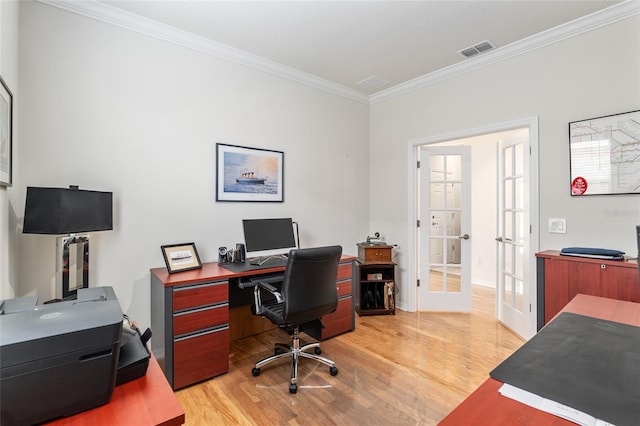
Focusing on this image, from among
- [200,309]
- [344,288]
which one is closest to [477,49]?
[344,288]

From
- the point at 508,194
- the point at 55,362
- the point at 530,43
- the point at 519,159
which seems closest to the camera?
the point at 55,362

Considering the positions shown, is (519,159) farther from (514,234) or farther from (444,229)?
(444,229)

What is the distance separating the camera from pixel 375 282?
12.9 ft

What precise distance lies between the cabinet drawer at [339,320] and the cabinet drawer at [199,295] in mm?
1127

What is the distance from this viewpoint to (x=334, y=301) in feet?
8.48

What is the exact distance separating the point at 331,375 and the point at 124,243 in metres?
1.97

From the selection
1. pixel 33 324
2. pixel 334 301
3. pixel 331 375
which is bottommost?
pixel 331 375

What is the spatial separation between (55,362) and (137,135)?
2.26 m

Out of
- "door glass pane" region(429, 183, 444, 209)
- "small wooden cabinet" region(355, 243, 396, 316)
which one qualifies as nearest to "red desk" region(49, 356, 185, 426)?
"small wooden cabinet" region(355, 243, 396, 316)

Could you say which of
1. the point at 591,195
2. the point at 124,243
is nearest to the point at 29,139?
the point at 124,243

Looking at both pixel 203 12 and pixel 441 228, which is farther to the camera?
pixel 441 228

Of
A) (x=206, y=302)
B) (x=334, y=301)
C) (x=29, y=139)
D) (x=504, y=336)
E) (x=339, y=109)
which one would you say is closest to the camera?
(x=29, y=139)

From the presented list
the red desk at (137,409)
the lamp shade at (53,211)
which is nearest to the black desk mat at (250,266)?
the lamp shade at (53,211)

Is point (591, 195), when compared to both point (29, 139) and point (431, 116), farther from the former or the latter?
point (29, 139)
